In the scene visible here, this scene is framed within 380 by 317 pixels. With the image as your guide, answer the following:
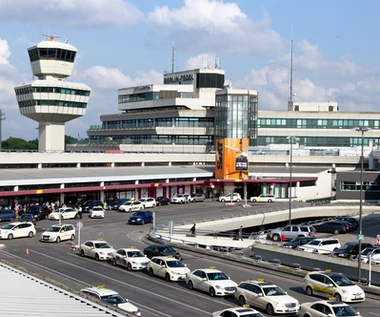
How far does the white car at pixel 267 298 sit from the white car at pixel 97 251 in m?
14.2

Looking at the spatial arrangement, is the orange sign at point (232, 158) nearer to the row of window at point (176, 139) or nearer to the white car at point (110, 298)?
the row of window at point (176, 139)

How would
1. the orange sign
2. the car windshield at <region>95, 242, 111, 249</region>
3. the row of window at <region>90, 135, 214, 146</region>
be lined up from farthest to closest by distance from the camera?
the row of window at <region>90, 135, 214, 146</region>, the orange sign, the car windshield at <region>95, 242, 111, 249</region>

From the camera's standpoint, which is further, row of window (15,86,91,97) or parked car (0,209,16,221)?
row of window (15,86,91,97)

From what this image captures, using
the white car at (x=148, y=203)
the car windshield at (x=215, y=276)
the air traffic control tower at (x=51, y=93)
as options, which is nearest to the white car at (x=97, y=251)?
the car windshield at (x=215, y=276)

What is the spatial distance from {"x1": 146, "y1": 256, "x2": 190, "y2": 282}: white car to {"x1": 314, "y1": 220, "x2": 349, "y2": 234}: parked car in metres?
32.9

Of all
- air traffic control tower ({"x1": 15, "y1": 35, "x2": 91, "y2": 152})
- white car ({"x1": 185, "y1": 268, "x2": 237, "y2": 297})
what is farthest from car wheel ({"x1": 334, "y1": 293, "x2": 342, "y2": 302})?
air traffic control tower ({"x1": 15, "y1": 35, "x2": 91, "y2": 152})

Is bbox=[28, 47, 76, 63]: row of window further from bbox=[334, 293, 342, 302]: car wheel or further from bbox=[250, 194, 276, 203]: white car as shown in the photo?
bbox=[334, 293, 342, 302]: car wheel

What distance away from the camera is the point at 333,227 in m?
65.8

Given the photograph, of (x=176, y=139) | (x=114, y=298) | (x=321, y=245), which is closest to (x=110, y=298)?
(x=114, y=298)

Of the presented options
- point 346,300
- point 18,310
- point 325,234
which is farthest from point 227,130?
point 18,310

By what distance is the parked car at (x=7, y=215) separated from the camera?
62316 mm

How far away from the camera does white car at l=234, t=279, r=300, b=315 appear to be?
92.5 ft

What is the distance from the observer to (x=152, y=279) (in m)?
36.4

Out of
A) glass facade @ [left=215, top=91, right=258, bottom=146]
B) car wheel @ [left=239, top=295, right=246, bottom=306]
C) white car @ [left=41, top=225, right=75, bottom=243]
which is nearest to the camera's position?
car wheel @ [left=239, top=295, right=246, bottom=306]
